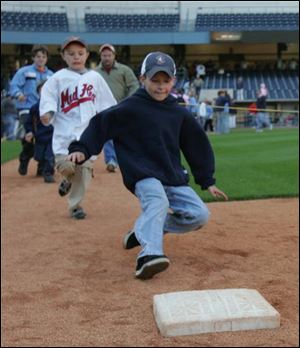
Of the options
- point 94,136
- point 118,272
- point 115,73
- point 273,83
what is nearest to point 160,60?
point 94,136

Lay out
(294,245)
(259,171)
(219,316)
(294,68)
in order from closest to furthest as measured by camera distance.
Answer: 1. (219,316)
2. (294,245)
3. (259,171)
4. (294,68)

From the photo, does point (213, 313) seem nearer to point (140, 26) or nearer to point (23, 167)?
point (140, 26)

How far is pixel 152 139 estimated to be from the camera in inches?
68.7

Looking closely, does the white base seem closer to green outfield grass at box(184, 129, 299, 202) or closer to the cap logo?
the cap logo

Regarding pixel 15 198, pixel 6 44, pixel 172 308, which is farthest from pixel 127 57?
pixel 15 198

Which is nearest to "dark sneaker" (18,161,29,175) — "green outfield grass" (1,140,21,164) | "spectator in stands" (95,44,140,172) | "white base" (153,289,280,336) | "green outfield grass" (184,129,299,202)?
"green outfield grass" (1,140,21,164)

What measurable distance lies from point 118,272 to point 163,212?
1.91 metres

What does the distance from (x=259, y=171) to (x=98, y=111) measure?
9.04 meters

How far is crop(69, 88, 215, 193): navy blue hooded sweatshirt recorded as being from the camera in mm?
1740

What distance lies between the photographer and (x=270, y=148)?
15.4m

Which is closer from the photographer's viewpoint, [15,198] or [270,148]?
[15,198]

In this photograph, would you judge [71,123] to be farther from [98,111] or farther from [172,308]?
[172,308]

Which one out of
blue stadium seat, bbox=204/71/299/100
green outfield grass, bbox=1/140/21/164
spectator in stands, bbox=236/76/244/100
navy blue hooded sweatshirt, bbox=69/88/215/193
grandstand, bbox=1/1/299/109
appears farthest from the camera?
blue stadium seat, bbox=204/71/299/100

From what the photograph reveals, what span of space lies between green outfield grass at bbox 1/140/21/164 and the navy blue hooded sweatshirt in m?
12.9
